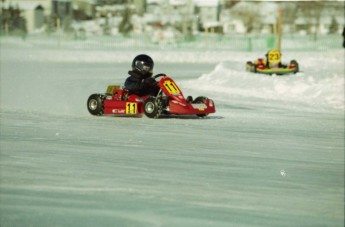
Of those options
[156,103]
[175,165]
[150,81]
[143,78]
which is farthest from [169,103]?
[175,165]

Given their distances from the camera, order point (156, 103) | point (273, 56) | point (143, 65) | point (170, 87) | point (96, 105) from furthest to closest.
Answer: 1. point (273, 56)
2. point (96, 105)
3. point (143, 65)
4. point (170, 87)
5. point (156, 103)

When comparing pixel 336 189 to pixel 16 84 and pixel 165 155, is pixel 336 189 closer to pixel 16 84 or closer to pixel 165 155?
pixel 165 155

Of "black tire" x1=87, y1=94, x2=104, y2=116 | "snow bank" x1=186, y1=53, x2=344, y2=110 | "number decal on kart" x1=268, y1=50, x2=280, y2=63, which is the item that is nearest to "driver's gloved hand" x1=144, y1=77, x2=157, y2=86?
"black tire" x1=87, y1=94, x2=104, y2=116

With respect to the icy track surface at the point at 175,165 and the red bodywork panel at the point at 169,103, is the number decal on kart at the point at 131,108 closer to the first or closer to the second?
the red bodywork panel at the point at 169,103

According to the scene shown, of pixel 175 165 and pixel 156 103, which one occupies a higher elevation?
pixel 156 103

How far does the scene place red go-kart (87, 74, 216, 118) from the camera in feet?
32.2

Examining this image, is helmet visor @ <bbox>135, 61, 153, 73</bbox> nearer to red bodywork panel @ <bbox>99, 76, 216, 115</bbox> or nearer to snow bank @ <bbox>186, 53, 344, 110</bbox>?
red bodywork panel @ <bbox>99, 76, 216, 115</bbox>

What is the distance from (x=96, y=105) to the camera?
10.4m

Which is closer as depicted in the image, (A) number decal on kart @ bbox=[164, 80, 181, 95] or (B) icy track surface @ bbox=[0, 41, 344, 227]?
(B) icy track surface @ bbox=[0, 41, 344, 227]

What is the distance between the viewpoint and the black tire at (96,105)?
34.0 feet

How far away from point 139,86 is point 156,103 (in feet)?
1.98

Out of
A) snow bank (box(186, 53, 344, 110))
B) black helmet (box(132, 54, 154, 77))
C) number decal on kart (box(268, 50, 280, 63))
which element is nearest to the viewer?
black helmet (box(132, 54, 154, 77))

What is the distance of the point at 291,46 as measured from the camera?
45.3 meters

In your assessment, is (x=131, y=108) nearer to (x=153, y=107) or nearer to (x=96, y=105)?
(x=153, y=107)
